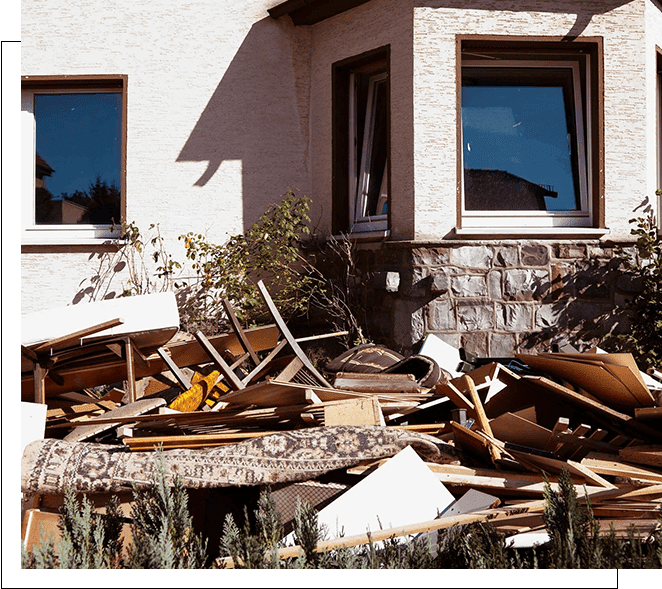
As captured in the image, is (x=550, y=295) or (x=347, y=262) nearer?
(x=550, y=295)

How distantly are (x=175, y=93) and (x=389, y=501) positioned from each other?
19.7 ft

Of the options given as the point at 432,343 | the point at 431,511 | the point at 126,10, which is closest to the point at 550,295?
the point at 432,343

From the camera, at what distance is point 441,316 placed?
650 cm

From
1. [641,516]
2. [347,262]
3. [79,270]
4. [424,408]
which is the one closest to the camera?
[641,516]

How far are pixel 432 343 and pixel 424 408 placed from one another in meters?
1.75

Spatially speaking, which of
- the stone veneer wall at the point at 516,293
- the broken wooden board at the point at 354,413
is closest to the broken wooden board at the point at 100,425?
the broken wooden board at the point at 354,413

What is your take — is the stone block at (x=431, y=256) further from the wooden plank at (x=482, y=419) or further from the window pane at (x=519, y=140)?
the wooden plank at (x=482, y=419)

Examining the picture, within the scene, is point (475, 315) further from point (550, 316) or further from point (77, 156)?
point (77, 156)

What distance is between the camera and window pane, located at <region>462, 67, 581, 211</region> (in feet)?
22.5

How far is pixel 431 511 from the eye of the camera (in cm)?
297

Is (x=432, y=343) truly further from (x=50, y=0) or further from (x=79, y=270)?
(x=50, y=0)

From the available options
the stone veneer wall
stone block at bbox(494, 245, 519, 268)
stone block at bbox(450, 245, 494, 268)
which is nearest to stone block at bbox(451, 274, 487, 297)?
the stone veneer wall

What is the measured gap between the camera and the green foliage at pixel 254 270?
7.19 m

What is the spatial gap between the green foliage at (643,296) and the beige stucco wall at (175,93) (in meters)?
3.78
